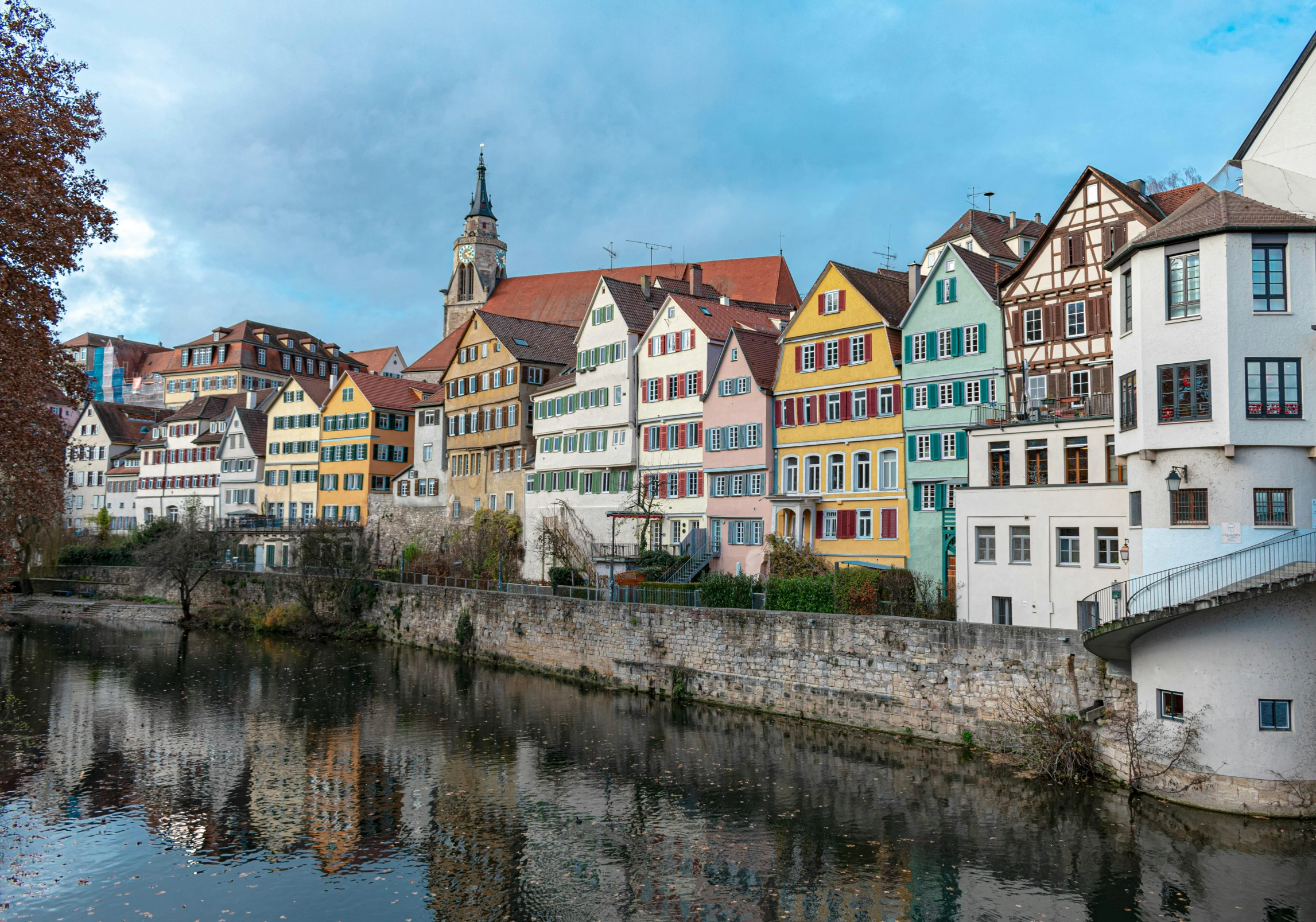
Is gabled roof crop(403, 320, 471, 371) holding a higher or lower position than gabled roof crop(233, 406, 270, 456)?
higher

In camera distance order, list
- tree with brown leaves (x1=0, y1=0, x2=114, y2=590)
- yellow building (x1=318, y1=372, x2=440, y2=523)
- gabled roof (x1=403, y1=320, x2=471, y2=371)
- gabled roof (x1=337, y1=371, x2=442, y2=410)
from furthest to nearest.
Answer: gabled roof (x1=403, y1=320, x2=471, y2=371) < gabled roof (x1=337, y1=371, x2=442, y2=410) < yellow building (x1=318, y1=372, x2=440, y2=523) < tree with brown leaves (x1=0, y1=0, x2=114, y2=590)

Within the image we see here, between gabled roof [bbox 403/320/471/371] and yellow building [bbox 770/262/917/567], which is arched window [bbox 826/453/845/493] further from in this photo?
gabled roof [bbox 403/320/471/371]

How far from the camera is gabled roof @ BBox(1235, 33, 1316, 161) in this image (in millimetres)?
21812

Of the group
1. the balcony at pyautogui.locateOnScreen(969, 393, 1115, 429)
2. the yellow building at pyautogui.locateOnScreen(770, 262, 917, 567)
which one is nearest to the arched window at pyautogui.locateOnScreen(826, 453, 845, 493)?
the yellow building at pyautogui.locateOnScreen(770, 262, 917, 567)

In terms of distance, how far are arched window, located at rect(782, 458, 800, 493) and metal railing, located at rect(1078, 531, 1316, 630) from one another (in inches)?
709

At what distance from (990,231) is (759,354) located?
43.5ft

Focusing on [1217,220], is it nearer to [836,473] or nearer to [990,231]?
[836,473]

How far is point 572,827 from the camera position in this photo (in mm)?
20484

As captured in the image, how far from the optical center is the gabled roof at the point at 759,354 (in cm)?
4041

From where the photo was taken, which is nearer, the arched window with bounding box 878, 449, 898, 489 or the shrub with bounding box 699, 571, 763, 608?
the shrub with bounding box 699, 571, 763, 608

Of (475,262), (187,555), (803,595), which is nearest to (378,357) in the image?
(475,262)

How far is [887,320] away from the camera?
36094 mm

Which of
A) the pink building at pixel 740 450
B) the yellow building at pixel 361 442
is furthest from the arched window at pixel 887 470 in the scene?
the yellow building at pixel 361 442

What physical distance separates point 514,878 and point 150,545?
50495mm
